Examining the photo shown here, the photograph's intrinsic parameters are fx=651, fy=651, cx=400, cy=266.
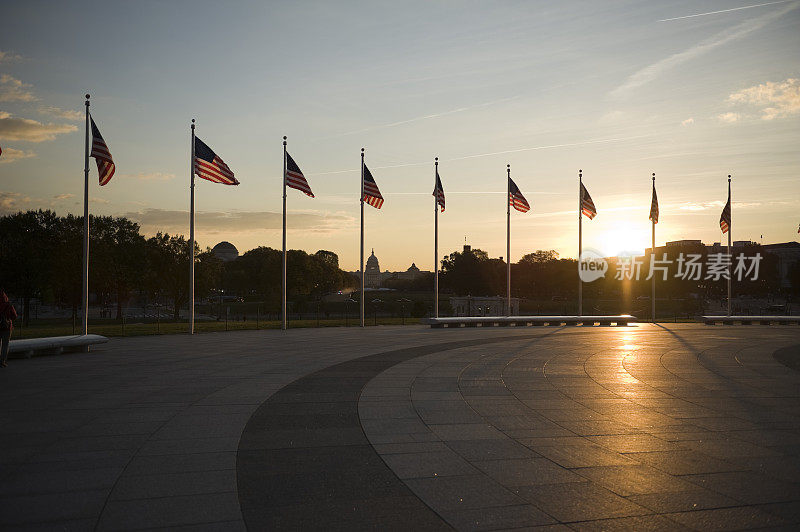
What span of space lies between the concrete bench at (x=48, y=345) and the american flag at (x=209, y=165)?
29.2ft


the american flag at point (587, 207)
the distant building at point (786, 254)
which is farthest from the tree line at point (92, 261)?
the distant building at point (786, 254)

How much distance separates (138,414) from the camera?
11273mm

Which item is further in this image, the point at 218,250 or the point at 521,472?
the point at 218,250

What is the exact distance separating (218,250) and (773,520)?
186 metres

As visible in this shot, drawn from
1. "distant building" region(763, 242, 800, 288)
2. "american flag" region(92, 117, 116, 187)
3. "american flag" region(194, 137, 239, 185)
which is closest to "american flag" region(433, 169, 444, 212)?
"american flag" region(194, 137, 239, 185)

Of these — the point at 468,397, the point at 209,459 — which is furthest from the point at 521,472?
the point at 468,397

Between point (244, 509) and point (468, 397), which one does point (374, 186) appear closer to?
point (468, 397)

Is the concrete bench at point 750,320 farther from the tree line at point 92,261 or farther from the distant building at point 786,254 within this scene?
the distant building at point 786,254

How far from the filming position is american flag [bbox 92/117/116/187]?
2441 cm

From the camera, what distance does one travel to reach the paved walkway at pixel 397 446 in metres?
6.45

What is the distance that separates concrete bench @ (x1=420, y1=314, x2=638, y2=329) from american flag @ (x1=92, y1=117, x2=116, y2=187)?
788 inches

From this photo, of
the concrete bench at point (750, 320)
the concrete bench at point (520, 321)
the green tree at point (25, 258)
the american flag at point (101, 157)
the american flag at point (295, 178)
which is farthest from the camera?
the green tree at point (25, 258)

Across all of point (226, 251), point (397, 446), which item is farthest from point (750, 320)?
point (226, 251)

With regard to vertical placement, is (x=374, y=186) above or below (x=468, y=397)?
above
